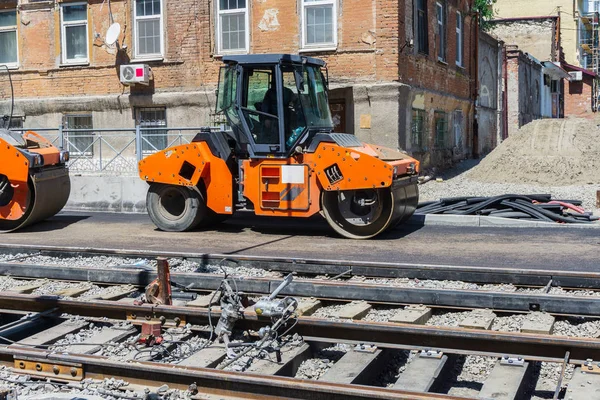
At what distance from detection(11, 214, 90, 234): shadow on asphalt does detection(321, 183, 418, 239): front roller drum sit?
17.0 feet

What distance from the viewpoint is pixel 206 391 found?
17.9ft

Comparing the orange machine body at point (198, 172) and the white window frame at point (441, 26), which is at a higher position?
the white window frame at point (441, 26)

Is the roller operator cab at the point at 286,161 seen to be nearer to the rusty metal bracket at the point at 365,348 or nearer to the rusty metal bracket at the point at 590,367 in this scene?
the rusty metal bracket at the point at 365,348

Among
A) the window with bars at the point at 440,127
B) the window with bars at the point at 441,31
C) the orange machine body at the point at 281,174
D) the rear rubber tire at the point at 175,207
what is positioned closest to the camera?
the orange machine body at the point at 281,174

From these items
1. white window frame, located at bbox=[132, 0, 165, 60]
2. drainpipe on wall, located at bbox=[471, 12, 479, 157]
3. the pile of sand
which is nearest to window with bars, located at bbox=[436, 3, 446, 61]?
the pile of sand

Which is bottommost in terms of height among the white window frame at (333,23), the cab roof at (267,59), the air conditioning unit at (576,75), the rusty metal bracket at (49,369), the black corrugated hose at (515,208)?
the rusty metal bracket at (49,369)

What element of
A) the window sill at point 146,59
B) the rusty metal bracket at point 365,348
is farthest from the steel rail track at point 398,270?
the window sill at point 146,59

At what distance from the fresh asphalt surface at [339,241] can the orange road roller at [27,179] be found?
336 mm

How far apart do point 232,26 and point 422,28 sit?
16.6 feet

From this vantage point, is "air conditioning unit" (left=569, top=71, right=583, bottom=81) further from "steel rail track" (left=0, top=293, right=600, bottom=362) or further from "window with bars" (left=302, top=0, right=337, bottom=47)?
"steel rail track" (left=0, top=293, right=600, bottom=362)

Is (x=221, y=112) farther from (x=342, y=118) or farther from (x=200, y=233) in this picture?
(x=342, y=118)

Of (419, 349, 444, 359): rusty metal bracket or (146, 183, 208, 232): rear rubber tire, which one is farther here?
(146, 183, 208, 232): rear rubber tire

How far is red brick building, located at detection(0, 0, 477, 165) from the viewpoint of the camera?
1948 cm

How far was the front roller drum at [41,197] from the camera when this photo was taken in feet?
46.3
